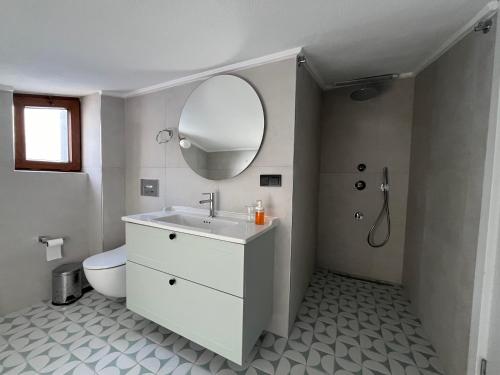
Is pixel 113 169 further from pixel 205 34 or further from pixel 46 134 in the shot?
pixel 205 34

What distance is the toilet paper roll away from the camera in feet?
5.99

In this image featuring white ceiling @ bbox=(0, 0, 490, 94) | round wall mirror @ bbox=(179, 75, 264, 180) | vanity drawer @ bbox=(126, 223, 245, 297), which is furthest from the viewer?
round wall mirror @ bbox=(179, 75, 264, 180)

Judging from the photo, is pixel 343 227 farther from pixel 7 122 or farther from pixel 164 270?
pixel 7 122

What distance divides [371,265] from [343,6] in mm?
2092

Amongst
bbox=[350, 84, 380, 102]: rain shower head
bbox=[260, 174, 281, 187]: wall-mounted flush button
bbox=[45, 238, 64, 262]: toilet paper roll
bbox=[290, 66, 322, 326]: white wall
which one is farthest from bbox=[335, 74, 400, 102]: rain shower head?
bbox=[45, 238, 64, 262]: toilet paper roll

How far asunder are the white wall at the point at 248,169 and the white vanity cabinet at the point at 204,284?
0.13m

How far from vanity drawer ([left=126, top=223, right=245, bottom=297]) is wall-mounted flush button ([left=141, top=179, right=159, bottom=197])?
0.55m

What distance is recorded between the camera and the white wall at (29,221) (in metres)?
1.71

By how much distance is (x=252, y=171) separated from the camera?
4.93 feet

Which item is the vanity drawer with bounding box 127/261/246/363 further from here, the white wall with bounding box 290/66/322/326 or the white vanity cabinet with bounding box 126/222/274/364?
the white wall with bounding box 290/66/322/326

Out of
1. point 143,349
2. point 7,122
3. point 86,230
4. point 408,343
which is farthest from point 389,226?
point 7,122

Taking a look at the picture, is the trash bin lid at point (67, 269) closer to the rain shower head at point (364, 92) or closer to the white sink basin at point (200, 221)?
the white sink basin at point (200, 221)

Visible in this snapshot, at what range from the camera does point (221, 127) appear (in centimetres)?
160

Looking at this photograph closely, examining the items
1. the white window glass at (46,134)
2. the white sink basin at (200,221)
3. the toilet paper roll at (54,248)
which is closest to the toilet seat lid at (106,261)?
the toilet paper roll at (54,248)
